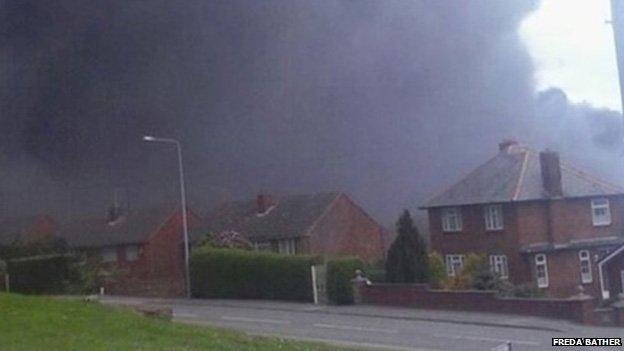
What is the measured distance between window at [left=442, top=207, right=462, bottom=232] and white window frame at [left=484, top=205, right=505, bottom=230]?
1.44 m

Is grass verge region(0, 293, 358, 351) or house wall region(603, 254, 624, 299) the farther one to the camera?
house wall region(603, 254, 624, 299)

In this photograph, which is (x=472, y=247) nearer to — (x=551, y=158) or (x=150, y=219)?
(x=551, y=158)

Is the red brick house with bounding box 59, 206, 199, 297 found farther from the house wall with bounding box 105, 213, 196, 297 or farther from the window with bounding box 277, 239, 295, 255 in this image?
the window with bounding box 277, 239, 295, 255

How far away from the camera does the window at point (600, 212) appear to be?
40.3 meters

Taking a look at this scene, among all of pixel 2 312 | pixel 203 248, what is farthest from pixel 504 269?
pixel 2 312

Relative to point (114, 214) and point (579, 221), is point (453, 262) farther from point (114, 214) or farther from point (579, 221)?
point (114, 214)

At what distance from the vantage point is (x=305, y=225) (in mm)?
46875

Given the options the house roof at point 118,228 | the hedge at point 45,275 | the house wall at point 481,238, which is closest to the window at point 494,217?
the house wall at point 481,238

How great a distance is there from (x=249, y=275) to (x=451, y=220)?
9.89m

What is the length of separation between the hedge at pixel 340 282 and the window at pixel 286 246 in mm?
13756

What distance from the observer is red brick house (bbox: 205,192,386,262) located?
154 ft

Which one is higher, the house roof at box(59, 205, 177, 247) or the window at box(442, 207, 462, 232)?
the house roof at box(59, 205, 177, 247)

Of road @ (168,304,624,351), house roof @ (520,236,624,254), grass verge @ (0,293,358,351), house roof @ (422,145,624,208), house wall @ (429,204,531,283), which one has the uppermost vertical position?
house roof @ (422,145,624,208)

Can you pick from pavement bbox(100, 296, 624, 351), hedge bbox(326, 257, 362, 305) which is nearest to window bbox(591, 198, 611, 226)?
hedge bbox(326, 257, 362, 305)
